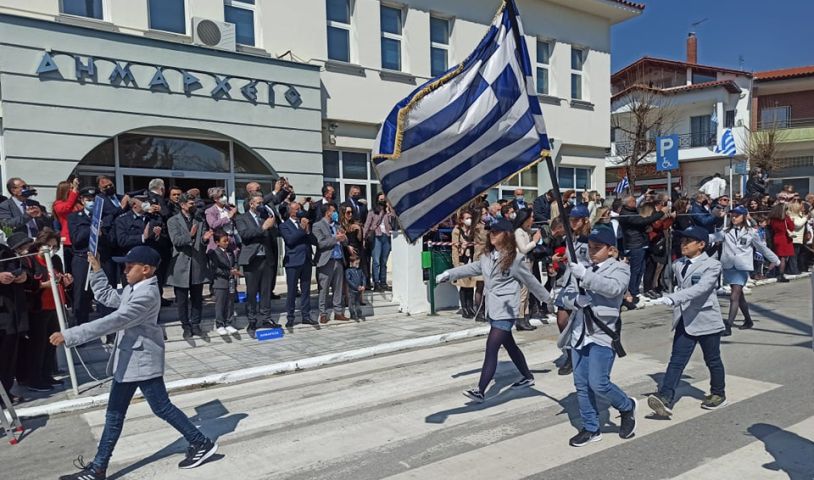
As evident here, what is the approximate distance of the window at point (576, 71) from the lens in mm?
21500

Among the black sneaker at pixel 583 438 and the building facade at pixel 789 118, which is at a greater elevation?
the building facade at pixel 789 118

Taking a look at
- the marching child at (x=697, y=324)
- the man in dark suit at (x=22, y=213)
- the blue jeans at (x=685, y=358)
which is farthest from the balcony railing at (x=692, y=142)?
the man in dark suit at (x=22, y=213)

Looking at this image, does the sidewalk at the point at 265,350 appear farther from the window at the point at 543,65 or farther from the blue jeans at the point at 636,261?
the window at the point at 543,65

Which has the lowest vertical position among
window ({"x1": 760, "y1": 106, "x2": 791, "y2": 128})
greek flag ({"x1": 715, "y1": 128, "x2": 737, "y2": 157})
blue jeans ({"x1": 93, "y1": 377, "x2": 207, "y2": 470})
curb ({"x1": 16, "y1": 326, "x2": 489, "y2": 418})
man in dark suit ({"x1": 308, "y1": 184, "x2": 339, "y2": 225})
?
curb ({"x1": 16, "y1": 326, "x2": 489, "y2": 418})

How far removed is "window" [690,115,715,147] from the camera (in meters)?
37.0

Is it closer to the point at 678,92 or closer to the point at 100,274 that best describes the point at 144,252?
the point at 100,274

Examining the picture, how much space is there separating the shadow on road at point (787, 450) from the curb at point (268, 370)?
195 inches

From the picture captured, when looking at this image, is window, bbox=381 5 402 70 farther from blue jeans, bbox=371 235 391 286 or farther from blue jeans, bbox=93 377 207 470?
blue jeans, bbox=93 377 207 470

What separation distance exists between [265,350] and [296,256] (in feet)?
5.63

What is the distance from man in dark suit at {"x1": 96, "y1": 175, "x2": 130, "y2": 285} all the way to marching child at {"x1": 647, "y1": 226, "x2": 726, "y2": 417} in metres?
7.44

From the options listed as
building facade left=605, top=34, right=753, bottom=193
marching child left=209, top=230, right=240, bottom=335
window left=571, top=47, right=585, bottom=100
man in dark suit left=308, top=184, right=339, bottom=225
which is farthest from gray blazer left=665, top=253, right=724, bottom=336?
building facade left=605, top=34, right=753, bottom=193

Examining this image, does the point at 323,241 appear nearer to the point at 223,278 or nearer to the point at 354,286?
the point at 354,286

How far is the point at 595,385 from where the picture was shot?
183 inches

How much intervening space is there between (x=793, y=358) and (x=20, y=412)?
364 inches
